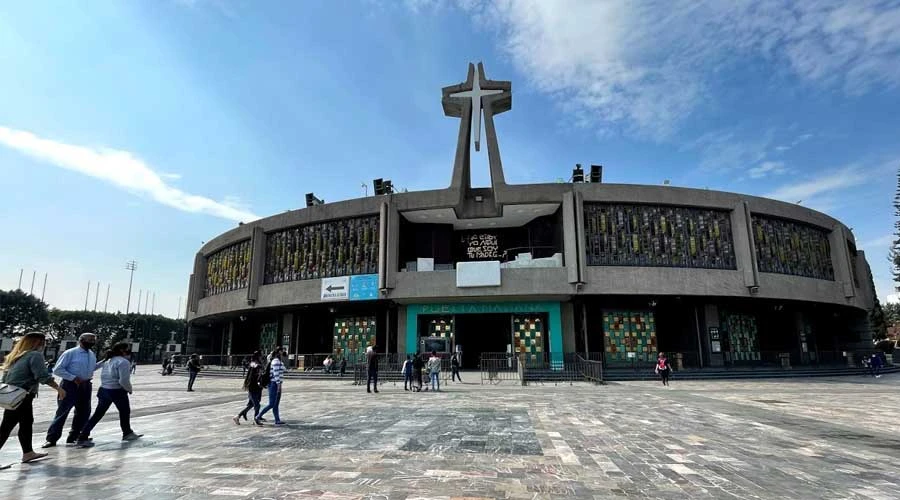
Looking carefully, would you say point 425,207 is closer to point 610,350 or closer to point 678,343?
point 610,350

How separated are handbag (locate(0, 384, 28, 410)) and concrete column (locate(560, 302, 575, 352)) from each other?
26.2m

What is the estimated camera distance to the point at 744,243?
92.7 ft

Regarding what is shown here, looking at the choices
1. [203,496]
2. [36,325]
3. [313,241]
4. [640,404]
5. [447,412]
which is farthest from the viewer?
[36,325]

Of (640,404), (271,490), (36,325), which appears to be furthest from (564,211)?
(36,325)

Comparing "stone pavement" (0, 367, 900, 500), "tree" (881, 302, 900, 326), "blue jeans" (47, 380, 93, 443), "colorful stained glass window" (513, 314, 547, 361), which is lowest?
"stone pavement" (0, 367, 900, 500)

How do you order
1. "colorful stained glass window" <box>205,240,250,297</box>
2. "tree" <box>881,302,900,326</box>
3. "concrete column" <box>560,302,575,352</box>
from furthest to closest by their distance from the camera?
"tree" <box>881,302,900,326</box> → "colorful stained glass window" <box>205,240,250,297</box> → "concrete column" <box>560,302,575,352</box>

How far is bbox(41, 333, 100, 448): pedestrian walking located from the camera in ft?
25.4

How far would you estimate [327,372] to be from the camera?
28.0 meters

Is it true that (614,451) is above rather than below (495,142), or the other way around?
below

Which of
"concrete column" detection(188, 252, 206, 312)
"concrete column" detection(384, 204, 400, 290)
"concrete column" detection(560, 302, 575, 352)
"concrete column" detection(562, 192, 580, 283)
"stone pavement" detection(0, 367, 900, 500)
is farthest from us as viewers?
"concrete column" detection(188, 252, 206, 312)

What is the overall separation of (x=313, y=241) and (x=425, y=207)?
9.26 meters

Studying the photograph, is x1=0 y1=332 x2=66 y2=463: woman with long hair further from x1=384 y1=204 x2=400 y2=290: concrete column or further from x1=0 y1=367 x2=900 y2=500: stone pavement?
x1=384 y1=204 x2=400 y2=290: concrete column

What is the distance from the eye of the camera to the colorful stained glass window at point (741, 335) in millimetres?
30797

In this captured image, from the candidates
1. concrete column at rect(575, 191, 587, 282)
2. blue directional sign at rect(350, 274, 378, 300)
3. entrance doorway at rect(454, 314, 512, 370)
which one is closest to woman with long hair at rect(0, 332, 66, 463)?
blue directional sign at rect(350, 274, 378, 300)
